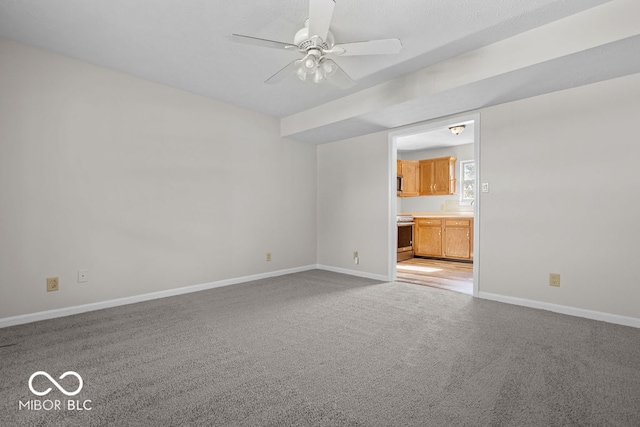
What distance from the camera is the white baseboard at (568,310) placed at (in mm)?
2531

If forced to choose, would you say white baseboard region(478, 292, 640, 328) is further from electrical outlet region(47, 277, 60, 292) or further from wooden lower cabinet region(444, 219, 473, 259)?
electrical outlet region(47, 277, 60, 292)

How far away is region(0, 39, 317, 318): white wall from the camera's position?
2.56 meters

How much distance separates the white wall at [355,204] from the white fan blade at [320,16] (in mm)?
2478

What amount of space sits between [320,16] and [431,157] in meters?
5.75

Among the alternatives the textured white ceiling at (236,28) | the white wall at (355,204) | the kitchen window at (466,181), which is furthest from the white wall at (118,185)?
the kitchen window at (466,181)

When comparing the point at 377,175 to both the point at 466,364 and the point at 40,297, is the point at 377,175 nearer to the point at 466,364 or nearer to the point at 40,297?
the point at 466,364

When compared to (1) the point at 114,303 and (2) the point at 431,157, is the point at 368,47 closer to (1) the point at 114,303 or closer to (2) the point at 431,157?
(1) the point at 114,303

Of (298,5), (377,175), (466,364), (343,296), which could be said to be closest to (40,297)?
(343,296)

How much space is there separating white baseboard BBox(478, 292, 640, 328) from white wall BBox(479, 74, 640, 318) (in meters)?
0.04

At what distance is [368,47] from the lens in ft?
6.98

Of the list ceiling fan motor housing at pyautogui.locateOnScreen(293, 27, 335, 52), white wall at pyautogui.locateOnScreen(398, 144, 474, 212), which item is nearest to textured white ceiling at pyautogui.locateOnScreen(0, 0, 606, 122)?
ceiling fan motor housing at pyautogui.locateOnScreen(293, 27, 335, 52)

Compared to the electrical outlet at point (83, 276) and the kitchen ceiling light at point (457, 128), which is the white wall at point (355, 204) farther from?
the electrical outlet at point (83, 276)

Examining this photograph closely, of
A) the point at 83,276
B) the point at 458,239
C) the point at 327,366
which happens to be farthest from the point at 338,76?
the point at 458,239
